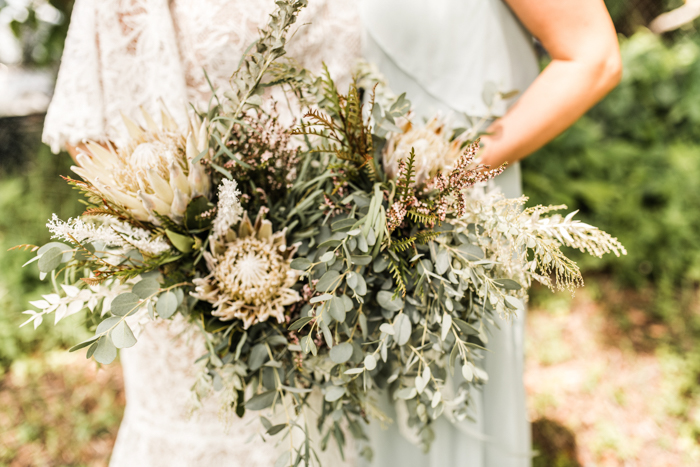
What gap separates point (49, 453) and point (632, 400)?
3.54 m

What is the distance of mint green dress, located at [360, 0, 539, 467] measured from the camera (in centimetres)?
105

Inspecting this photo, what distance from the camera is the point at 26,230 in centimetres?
364

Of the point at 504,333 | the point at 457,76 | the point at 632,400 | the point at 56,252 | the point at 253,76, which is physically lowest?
the point at 632,400

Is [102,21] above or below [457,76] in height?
above

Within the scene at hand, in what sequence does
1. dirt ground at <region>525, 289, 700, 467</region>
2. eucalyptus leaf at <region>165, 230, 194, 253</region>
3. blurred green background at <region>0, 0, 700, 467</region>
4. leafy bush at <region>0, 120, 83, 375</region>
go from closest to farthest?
eucalyptus leaf at <region>165, 230, 194, 253</region>, dirt ground at <region>525, 289, 700, 467</region>, blurred green background at <region>0, 0, 700, 467</region>, leafy bush at <region>0, 120, 83, 375</region>

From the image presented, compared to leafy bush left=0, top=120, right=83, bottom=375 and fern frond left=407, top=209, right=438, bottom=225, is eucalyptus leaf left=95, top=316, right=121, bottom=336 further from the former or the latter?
leafy bush left=0, top=120, right=83, bottom=375

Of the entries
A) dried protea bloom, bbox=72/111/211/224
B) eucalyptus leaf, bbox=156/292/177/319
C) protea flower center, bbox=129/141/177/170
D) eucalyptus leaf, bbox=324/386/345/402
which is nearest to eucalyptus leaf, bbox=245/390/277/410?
eucalyptus leaf, bbox=324/386/345/402

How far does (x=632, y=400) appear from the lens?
105 inches

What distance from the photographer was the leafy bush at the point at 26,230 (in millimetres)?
3180

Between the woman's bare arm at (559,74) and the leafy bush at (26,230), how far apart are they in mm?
2945

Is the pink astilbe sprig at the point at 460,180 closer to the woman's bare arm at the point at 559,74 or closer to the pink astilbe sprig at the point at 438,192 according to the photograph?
the pink astilbe sprig at the point at 438,192

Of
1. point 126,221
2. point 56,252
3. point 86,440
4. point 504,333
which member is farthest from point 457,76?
point 86,440

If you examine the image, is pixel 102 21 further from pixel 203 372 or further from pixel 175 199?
pixel 203 372

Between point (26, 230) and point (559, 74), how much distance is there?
422 centimetres
